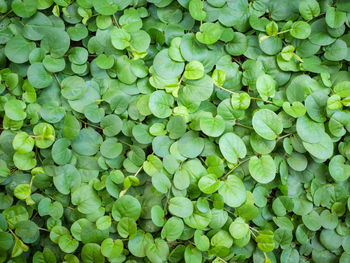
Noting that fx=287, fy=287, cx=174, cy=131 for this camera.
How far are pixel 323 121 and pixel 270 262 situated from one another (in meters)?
0.62

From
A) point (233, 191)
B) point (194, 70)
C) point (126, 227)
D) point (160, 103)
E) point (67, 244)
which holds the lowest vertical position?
point (67, 244)

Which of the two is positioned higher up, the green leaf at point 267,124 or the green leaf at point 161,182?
the green leaf at point 267,124

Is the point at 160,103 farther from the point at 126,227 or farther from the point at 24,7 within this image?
the point at 24,7

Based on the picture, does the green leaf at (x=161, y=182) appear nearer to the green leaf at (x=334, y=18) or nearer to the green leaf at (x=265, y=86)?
the green leaf at (x=265, y=86)

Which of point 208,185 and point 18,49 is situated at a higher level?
point 18,49

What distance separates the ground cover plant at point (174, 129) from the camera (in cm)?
114

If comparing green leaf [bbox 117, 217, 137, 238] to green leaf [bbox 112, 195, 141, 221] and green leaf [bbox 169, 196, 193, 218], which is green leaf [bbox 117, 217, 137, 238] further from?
green leaf [bbox 169, 196, 193, 218]

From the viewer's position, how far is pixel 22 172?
1234mm

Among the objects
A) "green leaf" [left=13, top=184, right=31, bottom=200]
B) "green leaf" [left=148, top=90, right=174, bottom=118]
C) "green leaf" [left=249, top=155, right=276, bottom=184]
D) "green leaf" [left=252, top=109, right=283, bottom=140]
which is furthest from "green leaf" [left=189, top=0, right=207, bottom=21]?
"green leaf" [left=13, top=184, right=31, bottom=200]

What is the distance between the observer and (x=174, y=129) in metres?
1.16

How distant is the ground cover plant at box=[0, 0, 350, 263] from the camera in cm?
114

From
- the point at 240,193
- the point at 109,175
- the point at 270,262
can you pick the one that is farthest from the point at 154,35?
the point at 270,262

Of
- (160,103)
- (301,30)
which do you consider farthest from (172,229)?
(301,30)

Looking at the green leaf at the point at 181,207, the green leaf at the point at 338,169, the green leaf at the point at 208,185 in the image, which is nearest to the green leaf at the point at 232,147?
the green leaf at the point at 208,185
